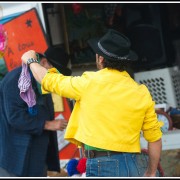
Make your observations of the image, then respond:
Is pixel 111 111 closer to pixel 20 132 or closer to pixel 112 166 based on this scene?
pixel 112 166

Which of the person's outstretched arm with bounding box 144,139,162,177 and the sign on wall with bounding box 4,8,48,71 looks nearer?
the person's outstretched arm with bounding box 144,139,162,177

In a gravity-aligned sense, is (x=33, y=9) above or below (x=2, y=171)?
above

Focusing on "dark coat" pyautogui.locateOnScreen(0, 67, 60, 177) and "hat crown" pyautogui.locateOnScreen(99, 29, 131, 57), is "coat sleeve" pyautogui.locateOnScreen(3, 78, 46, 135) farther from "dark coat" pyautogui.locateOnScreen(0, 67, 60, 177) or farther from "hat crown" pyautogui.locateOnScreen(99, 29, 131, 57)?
"hat crown" pyautogui.locateOnScreen(99, 29, 131, 57)

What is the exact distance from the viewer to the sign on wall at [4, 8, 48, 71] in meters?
4.39

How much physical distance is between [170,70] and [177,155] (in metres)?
1.41

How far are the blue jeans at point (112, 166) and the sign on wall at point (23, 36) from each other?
2155mm

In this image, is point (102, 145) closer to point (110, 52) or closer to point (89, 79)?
point (89, 79)

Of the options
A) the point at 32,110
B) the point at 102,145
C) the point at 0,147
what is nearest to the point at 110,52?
the point at 102,145

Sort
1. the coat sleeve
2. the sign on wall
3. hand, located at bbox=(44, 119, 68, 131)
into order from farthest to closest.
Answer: the sign on wall < hand, located at bbox=(44, 119, 68, 131) < the coat sleeve

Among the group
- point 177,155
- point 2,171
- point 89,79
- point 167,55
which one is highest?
point 89,79

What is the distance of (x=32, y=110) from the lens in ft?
10.6

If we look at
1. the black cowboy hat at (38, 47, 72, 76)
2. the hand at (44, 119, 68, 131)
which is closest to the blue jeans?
the hand at (44, 119, 68, 131)

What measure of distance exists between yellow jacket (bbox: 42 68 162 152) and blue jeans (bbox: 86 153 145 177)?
2.3 inches

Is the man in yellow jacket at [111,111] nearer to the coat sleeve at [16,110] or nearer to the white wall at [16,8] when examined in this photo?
the coat sleeve at [16,110]
